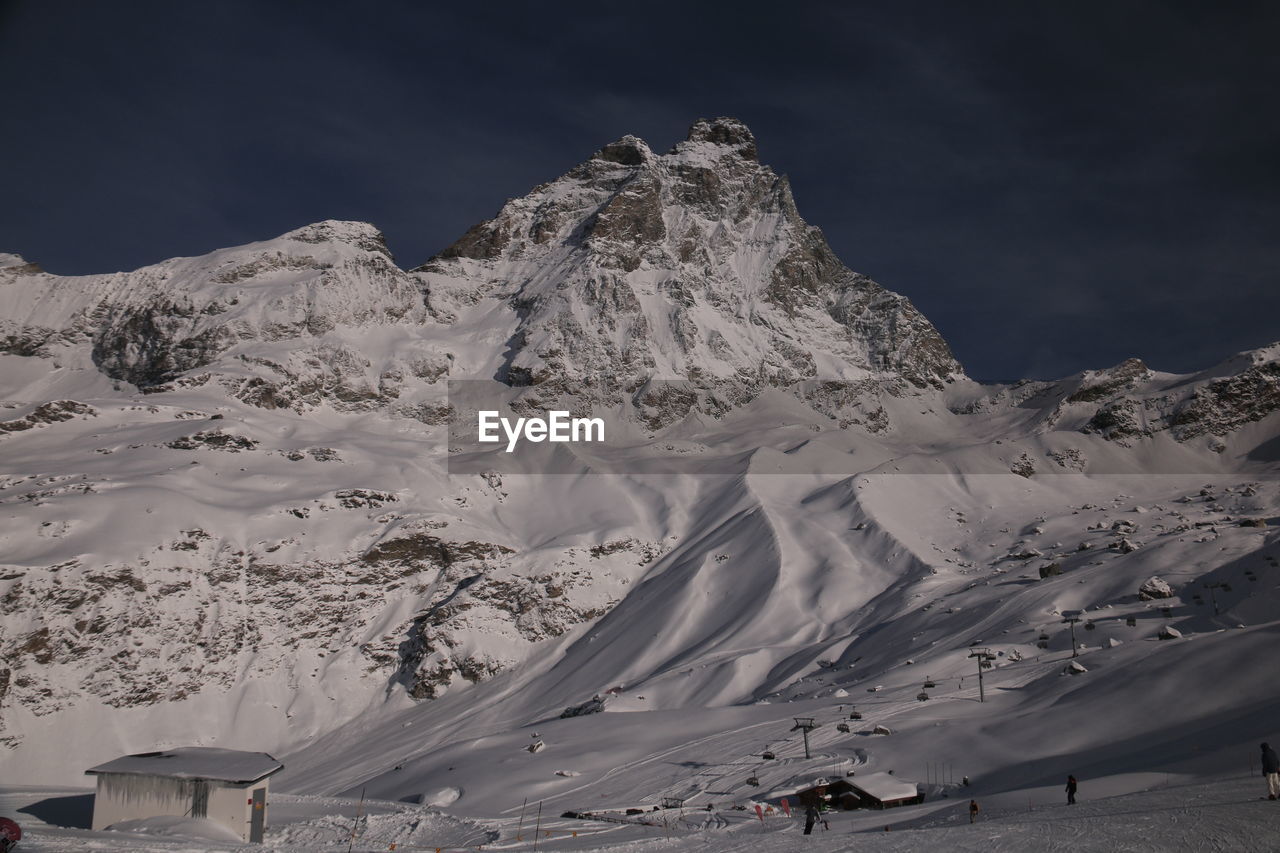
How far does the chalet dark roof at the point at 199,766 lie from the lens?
Answer: 1543 inches

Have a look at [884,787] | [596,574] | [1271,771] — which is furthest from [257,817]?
[596,574]

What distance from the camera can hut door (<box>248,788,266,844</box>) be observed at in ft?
128

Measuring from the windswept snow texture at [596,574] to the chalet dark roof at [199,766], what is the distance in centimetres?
277

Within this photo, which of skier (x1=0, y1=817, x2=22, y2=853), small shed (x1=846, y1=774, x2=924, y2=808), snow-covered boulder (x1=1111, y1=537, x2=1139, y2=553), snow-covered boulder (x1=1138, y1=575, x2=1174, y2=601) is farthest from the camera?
snow-covered boulder (x1=1111, y1=537, x2=1139, y2=553)

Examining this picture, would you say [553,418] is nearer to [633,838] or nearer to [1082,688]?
[1082,688]

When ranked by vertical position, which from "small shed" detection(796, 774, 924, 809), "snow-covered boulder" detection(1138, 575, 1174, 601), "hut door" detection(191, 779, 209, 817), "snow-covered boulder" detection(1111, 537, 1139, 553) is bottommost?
"small shed" detection(796, 774, 924, 809)

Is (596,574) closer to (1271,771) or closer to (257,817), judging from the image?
(257,817)

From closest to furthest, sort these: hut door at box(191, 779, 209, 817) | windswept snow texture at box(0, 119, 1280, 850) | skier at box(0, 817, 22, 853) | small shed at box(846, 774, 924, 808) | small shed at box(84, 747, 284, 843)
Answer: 1. skier at box(0, 817, 22, 853)
2. hut door at box(191, 779, 209, 817)
3. small shed at box(84, 747, 284, 843)
4. small shed at box(846, 774, 924, 808)
5. windswept snow texture at box(0, 119, 1280, 850)

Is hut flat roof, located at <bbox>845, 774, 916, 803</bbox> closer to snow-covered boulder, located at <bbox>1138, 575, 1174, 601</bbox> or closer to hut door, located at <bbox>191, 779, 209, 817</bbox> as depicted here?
hut door, located at <bbox>191, 779, 209, 817</bbox>

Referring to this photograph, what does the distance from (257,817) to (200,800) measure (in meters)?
2.27

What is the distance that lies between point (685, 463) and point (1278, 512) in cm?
7441

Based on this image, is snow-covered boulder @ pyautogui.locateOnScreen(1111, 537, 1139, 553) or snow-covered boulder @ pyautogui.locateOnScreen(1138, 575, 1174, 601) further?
snow-covered boulder @ pyautogui.locateOnScreen(1111, 537, 1139, 553)

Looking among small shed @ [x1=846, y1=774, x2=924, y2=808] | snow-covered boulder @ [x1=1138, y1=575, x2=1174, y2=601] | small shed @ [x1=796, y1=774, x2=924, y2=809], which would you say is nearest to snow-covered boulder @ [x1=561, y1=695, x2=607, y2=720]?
small shed @ [x1=796, y1=774, x2=924, y2=809]

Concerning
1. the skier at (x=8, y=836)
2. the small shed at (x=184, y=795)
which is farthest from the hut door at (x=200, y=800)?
the skier at (x=8, y=836)
